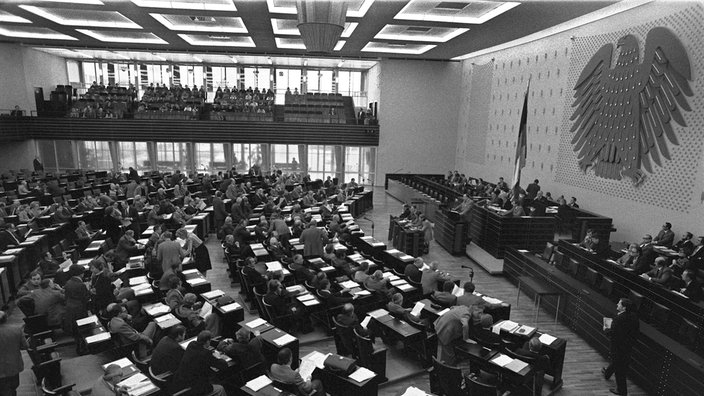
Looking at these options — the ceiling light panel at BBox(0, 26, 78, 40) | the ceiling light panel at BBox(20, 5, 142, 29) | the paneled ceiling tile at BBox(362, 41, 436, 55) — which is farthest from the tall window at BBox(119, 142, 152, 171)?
the paneled ceiling tile at BBox(362, 41, 436, 55)

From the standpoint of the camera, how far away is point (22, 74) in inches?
980

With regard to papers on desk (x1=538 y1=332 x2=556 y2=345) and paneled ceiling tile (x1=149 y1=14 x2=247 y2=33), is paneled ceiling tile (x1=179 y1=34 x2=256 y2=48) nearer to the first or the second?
paneled ceiling tile (x1=149 y1=14 x2=247 y2=33)

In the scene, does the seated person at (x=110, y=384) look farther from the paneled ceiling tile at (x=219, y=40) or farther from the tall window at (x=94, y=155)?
the tall window at (x=94, y=155)

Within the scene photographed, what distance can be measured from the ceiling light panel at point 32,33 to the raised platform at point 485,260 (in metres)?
21.6

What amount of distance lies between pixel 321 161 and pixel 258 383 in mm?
22888

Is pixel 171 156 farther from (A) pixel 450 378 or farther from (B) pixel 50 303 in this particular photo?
(A) pixel 450 378

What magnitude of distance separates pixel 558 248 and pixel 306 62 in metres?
22.3

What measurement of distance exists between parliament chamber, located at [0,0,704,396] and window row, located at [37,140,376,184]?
0.17 meters

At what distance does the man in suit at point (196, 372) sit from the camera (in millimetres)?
5340

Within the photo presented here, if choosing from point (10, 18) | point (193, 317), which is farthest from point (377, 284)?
point (10, 18)

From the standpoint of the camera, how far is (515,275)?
37.6ft

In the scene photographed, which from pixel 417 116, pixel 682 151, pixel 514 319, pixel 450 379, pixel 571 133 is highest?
pixel 417 116

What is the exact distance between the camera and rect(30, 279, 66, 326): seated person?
721 centimetres

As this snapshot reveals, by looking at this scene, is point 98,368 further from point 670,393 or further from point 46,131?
point 46,131
